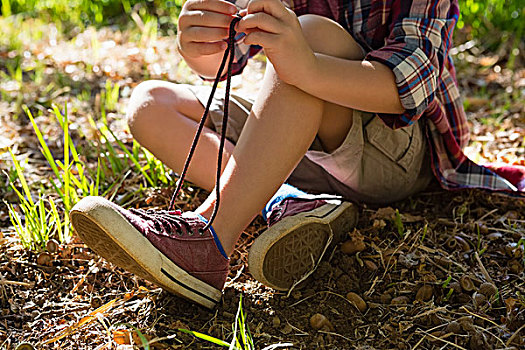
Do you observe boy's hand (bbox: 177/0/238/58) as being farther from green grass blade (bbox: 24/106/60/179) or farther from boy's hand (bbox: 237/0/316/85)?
green grass blade (bbox: 24/106/60/179)

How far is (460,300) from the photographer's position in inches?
49.4

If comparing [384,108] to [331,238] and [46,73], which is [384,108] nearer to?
[331,238]

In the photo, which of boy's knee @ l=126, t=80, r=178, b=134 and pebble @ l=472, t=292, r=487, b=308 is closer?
pebble @ l=472, t=292, r=487, b=308

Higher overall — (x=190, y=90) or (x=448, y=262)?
(x=190, y=90)

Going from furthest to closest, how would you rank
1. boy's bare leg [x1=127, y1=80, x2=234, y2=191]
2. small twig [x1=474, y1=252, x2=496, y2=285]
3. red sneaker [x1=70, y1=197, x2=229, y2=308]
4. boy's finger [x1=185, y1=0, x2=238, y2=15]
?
boy's bare leg [x1=127, y1=80, x2=234, y2=191] < small twig [x1=474, y1=252, x2=496, y2=285] < boy's finger [x1=185, y1=0, x2=238, y2=15] < red sneaker [x1=70, y1=197, x2=229, y2=308]

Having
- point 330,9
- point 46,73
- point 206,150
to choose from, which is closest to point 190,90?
point 206,150

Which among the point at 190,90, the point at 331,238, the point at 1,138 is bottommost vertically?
the point at 1,138

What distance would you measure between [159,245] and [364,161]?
1.89ft

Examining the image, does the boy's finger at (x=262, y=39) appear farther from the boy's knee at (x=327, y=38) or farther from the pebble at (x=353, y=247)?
the pebble at (x=353, y=247)

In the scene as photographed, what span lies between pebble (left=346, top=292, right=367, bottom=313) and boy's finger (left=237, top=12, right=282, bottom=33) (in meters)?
0.58

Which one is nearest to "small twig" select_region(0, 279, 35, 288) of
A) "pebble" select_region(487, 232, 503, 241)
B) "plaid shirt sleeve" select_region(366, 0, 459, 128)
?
"plaid shirt sleeve" select_region(366, 0, 459, 128)

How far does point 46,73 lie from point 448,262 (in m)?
2.06

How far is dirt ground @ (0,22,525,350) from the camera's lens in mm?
1163

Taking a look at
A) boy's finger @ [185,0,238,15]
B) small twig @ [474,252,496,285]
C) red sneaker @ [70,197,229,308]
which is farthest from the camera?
small twig @ [474,252,496,285]
